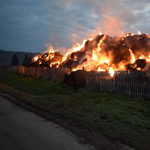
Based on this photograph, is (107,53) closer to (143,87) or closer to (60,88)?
(60,88)

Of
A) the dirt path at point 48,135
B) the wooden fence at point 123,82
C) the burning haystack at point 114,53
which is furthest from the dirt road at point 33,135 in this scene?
the burning haystack at point 114,53

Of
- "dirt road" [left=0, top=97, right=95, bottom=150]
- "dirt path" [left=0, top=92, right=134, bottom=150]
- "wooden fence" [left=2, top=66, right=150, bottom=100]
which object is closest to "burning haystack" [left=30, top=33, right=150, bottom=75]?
"wooden fence" [left=2, top=66, right=150, bottom=100]

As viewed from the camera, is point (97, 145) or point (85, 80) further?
point (85, 80)

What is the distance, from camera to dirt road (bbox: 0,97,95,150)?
4363 mm

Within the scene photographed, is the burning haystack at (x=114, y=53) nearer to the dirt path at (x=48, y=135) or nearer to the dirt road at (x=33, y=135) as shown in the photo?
the dirt path at (x=48, y=135)

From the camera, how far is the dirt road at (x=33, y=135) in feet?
14.3

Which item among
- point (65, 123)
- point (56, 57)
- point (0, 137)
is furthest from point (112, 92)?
point (56, 57)

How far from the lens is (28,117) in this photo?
7094 mm

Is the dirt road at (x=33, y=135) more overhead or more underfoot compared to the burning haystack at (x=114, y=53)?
more underfoot

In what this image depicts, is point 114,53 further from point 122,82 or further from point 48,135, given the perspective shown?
point 48,135

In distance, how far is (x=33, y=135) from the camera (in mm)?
5086

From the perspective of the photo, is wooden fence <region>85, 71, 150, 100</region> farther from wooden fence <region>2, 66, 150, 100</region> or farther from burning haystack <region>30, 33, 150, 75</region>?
burning haystack <region>30, 33, 150, 75</region>

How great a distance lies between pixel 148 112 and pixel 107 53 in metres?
15.2

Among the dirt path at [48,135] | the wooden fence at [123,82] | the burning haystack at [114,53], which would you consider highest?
the burning haystack at [114,53]
